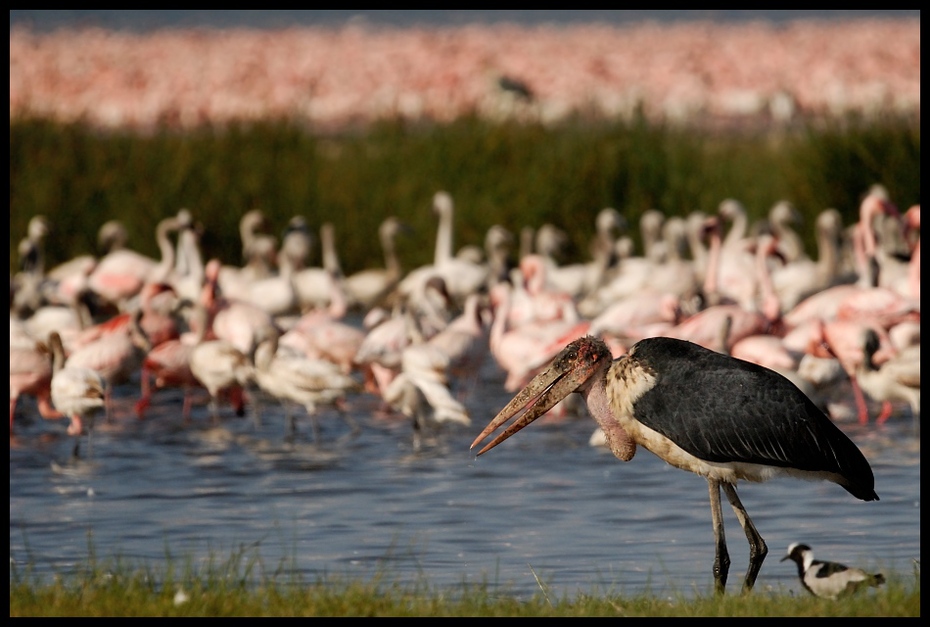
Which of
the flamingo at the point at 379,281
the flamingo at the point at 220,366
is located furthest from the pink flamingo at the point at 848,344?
the flamingo at the point at 379,281

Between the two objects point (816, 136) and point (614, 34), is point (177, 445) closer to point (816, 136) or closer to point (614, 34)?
point (816, 136)

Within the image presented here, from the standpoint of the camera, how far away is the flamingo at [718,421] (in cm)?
628

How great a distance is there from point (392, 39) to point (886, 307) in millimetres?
53386

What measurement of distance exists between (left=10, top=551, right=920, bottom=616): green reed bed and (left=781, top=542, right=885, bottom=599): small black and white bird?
10 cm

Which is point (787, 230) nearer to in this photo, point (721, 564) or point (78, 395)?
point (78, 395)

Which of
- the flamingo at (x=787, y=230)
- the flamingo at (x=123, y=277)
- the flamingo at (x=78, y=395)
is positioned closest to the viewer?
the flamingo at (x=78, y=395)

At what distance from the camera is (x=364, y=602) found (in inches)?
221

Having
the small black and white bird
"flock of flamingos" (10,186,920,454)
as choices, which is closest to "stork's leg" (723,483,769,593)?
the small black and white bird

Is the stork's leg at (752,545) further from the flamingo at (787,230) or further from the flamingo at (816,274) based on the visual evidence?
the flamingo at (787,230)

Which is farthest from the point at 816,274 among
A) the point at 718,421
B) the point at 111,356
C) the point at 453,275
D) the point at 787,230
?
the point at 718,421

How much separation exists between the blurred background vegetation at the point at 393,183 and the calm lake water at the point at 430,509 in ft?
24.4

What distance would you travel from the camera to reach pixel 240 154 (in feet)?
64.0

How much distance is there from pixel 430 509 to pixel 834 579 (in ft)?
9.53

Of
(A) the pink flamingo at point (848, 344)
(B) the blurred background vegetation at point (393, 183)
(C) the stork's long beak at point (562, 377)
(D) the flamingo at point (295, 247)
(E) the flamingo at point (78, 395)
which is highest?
(B) the blurred background vegetation at point (393, 183)
